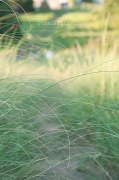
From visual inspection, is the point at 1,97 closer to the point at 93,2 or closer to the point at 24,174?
the point at 24,174

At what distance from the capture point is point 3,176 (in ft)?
6.16

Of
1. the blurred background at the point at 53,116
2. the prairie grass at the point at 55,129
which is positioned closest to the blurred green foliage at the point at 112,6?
the blurred background at the point at 53,116

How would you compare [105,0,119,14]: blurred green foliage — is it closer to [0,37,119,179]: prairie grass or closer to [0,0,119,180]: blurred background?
[0,0,119,180]: blurred background

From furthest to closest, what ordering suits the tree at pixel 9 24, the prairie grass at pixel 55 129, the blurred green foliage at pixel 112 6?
the blurred green foliage at pixel 112 6
the tree at pixel 9 24
the prairie grass at pixel 55 129

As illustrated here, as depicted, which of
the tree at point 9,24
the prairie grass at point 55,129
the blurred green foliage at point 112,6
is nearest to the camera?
the prairie grass at point 55,129

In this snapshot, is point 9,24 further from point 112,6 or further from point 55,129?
point 112,6

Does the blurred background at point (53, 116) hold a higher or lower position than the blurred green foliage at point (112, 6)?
higher

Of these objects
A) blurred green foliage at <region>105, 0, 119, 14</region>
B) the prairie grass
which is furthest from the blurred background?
blurred green foliage at <region>105, 0, 119, 14</region>

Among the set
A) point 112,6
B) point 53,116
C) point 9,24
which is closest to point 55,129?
point 53,116

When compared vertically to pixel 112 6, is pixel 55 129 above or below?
above

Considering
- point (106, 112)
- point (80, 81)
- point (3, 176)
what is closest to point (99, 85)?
point (80, 81)

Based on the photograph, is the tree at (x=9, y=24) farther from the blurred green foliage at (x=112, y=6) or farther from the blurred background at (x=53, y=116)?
the blurred green foliage at (x=112, y=6)

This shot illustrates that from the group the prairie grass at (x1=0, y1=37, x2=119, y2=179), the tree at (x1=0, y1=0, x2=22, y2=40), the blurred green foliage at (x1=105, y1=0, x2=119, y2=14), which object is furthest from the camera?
the blurred green foliage at (x1=105, y1=0, x2=119, y2=14)

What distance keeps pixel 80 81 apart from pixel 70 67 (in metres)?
0.74
